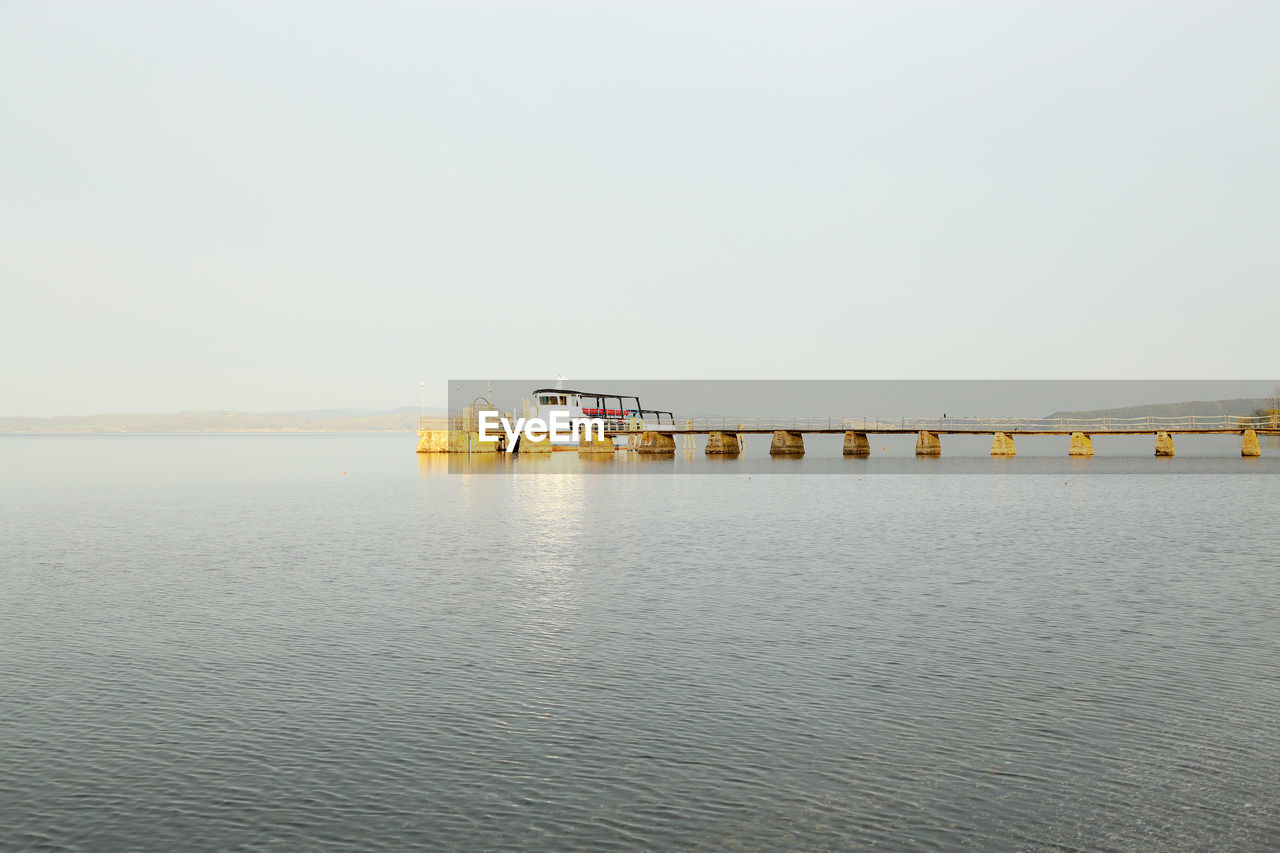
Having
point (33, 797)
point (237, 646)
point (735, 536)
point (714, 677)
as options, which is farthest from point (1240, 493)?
point (33, 797)

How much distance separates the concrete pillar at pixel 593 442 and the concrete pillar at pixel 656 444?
4375 millimetres

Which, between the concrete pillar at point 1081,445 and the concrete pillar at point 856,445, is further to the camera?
the concrete pillar at point 856,445

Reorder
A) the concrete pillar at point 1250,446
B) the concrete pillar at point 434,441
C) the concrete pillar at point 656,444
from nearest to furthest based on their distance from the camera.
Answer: the concrete pillar at point 1250,446 < the concrete pillar at point 656,444 < the concrete pillar at point 434,441

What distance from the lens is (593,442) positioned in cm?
13475

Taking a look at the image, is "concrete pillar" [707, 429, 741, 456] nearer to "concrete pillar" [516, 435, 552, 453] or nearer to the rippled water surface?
"concrete pillar" [516, 435, 552, 453]

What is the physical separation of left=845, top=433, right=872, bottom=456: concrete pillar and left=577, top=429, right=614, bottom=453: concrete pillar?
3591 centimetres

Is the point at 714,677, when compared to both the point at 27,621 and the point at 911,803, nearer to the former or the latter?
the point at 911,803

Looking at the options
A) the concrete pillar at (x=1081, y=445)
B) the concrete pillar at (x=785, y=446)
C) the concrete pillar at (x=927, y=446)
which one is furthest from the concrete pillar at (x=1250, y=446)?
the concrete pillar at (x=785, y=446)

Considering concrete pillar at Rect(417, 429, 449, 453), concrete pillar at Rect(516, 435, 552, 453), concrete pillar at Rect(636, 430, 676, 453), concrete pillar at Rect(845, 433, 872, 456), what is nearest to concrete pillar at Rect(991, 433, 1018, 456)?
concrete pillar at Rect(845, 433, 872, 456)

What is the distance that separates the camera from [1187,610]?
76.4 ft

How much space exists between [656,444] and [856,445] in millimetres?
31269

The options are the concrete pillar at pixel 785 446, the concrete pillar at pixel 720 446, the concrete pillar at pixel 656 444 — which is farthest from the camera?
the concrete pillar at pixel 720 446

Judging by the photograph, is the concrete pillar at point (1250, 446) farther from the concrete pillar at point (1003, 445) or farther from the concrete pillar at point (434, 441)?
the concrete pillar at point (434, 441)

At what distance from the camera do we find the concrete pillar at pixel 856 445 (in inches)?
5763
